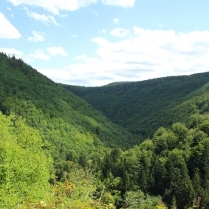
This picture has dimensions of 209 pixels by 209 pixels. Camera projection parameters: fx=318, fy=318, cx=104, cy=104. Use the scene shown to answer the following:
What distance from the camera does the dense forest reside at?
31.4 metres

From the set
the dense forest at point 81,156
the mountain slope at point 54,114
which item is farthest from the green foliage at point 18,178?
the mountain slope at point 54,114

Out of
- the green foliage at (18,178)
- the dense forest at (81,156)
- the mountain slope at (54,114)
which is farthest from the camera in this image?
the mountain slope at (54,114)

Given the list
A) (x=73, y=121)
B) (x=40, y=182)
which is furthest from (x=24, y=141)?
(x=73, y=121)

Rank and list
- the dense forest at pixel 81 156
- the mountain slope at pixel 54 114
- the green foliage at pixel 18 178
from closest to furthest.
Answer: the green foliage at pixel 18 178 < the dense forest at pixel 81 156 < the mountain slope at pixel 54 114

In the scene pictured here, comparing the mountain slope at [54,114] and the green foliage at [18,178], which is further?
the mountain slope at [54,114]

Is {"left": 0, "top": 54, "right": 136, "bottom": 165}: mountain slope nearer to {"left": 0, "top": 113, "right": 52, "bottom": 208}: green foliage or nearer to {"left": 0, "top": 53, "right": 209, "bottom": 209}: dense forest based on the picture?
{"left": 0, "top": 53, "right": 209, "bottom": 209}: dense forest

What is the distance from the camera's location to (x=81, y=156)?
127562 millimetres

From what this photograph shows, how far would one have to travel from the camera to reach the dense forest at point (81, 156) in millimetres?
31445

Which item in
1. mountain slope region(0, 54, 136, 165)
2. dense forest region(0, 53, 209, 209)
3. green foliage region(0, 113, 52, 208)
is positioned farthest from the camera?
mountain slope region(0, 54, 136, 165)

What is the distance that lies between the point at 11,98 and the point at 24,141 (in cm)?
8628

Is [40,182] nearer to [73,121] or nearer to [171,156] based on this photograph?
[171,156]

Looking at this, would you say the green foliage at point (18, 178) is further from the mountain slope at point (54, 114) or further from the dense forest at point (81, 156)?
the mountain slope at point (54, 114)

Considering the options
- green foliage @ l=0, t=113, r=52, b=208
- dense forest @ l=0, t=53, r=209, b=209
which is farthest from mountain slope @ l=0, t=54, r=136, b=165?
green foliage @ l=0, t=113, r=52, b=208

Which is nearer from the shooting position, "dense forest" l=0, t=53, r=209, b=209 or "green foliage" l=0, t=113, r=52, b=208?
"green foliage" l=0, t=113, r=52, b=208
